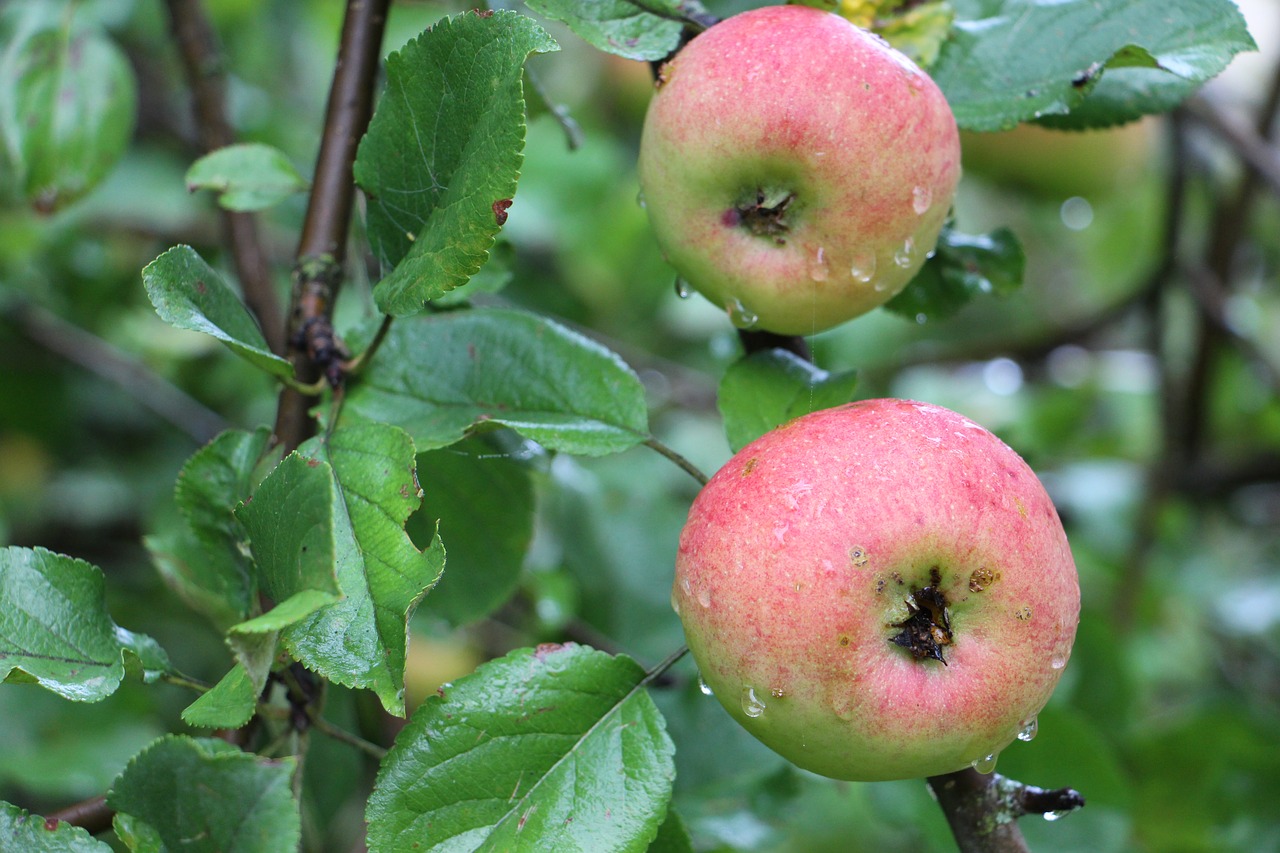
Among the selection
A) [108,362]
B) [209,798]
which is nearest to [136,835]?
[209,798]

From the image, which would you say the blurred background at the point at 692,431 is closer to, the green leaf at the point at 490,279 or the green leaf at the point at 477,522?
the green leaf at the point at 477,522

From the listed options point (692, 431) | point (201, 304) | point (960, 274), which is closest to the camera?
point (201, 304)

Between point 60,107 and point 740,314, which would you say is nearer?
point 740,314

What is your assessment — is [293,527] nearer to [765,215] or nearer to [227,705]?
[227,705]

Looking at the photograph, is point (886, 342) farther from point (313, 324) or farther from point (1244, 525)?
point (313, 324)

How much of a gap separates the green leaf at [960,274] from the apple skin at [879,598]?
0.93 feet

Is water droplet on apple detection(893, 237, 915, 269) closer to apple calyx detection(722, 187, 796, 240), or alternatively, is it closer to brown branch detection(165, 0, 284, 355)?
apple calyx detection(722, 187, 796, 240)

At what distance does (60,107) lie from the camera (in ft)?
3.51

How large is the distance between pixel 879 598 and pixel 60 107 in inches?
38.3

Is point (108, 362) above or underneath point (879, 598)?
underneath

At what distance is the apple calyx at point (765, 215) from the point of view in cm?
61

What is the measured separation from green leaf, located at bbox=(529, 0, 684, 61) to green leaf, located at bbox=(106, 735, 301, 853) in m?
0.42

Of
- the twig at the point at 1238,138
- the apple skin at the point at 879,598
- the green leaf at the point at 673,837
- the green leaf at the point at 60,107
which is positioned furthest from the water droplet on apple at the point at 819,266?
the twig at the point at 1238,138

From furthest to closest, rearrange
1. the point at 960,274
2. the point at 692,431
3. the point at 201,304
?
the point at 692,431 → the point at 960,274 → the point at 201,304
